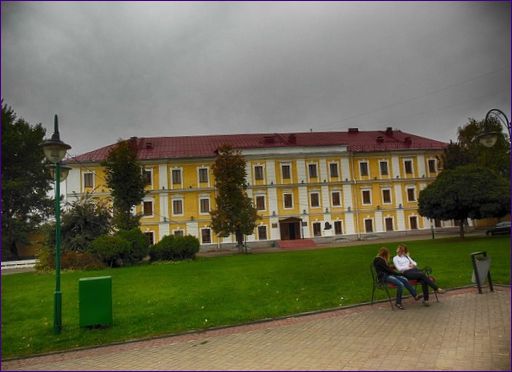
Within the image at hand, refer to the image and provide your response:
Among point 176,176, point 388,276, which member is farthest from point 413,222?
point 388,276

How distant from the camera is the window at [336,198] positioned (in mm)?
48625

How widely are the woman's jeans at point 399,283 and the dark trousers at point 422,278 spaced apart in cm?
27

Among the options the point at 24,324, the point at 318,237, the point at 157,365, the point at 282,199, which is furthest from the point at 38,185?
the point at 157,365

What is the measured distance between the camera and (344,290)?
1163 centimetres

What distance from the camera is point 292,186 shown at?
48.1 m

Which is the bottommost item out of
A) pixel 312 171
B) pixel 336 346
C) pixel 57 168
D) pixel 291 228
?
pixel 336 346

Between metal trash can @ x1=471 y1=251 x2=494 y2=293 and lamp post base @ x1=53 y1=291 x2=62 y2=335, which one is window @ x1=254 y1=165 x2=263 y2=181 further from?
lamp post base @ x1=53 y1=291 x2=62 y2=335

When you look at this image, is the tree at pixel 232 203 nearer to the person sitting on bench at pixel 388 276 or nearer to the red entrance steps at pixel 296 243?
the red entrance steps at pixel 296 243

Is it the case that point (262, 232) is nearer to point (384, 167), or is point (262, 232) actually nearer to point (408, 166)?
point (384, 167)

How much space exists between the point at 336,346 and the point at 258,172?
137ft

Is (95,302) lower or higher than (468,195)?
lower

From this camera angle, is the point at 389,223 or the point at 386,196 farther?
the point at 386,196

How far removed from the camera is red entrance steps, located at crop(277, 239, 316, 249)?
43.1m

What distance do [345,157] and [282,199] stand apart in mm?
9455
